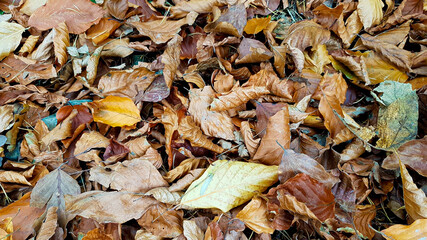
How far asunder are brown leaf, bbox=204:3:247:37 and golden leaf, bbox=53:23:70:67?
793 millimetres

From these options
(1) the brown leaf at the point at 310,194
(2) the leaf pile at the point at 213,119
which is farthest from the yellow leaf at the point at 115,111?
(1) the brown leaf at the point at 310,194

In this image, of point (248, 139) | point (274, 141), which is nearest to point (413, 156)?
point (274, 141)

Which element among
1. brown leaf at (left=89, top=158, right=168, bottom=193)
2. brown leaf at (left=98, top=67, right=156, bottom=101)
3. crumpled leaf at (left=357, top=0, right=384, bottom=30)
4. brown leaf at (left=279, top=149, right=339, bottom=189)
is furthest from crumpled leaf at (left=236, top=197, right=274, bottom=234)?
crumpled leaf at (left=357, top=0, right=384, bottom=30)

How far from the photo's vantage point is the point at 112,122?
4.95 ft

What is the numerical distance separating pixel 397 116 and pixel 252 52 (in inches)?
29.5

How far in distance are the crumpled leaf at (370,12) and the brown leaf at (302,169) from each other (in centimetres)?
94

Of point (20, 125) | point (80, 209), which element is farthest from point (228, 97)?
point (20, 125)

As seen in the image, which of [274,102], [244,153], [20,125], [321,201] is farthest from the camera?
[20,125]

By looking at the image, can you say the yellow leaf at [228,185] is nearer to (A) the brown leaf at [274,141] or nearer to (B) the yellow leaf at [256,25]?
(A) the brown leaf at [274,141]

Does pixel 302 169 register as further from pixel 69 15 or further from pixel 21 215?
pixel 69 15

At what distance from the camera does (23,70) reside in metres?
1.67

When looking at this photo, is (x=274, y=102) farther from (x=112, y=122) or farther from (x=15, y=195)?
(x=15, y=195)

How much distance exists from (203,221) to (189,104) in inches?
22.1

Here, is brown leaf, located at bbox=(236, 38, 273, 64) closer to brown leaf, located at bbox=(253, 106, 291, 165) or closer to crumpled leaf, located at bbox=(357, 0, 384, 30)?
brown leaf, located at bbox=(253, 106, 291, 165)
